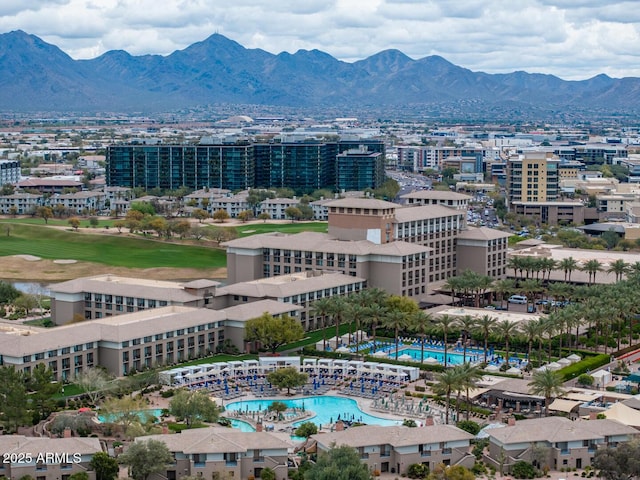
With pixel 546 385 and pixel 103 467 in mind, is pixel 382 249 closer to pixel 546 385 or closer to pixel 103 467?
pixel 546 385

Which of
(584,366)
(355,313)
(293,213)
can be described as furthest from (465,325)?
(293,213)

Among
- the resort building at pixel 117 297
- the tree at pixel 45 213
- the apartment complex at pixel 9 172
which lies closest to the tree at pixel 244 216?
the tree at pixel 45 213

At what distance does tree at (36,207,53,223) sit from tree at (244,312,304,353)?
78.0 metres

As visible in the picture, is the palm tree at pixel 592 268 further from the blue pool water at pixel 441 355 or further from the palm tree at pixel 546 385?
the palm tree at pixel 546 385

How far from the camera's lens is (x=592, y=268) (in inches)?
3568

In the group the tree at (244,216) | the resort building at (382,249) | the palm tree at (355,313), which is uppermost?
the resort building at (382,249)

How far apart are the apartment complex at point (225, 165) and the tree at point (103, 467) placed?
12705 centimetres

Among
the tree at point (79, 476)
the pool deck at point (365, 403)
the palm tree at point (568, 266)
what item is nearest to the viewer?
the tree at point (79, 476)

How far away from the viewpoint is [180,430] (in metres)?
53.5

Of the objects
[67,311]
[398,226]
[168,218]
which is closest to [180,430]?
[67,311]

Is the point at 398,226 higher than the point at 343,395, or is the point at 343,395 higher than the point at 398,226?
the point at 398,226

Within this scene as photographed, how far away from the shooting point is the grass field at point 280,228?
13425 centimetres

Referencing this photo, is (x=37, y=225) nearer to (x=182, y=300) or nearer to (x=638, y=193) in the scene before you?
(x=182, y=300)

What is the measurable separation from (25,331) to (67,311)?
1332cm
